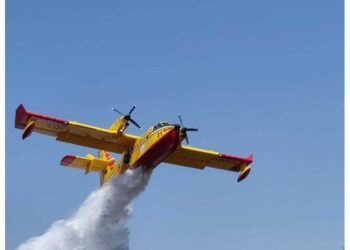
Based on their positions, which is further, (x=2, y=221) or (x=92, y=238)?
(x=92, y=238)

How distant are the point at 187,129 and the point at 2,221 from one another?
22689mm

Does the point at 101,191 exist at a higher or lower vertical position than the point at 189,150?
lower

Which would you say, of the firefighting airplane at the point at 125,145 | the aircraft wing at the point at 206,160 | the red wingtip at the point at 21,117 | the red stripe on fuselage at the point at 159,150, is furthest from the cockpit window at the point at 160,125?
the red wingtip at the point at 21,117

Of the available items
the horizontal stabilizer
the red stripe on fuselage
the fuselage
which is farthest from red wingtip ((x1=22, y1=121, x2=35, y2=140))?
the horizontal stabilizer

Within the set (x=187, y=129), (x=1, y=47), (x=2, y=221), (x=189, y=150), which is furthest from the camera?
(x=189, y=150)

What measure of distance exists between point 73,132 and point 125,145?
3.48 m

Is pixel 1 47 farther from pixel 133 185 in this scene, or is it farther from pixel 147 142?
pixel 133 185

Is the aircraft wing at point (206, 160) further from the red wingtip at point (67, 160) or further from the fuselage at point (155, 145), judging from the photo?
the red wingtip at point (67, 160)

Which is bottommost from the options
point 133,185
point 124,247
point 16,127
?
point 124,247

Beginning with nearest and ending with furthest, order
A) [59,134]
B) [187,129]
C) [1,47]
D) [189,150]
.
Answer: [1,47] < [187,129] < [59,134] < [189,150]

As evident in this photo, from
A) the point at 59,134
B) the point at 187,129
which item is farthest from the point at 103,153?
the point at 187,129

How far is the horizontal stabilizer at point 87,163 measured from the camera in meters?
37.7

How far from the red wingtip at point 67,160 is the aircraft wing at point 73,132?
13.3ft

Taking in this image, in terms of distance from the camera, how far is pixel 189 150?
35.8 metres
